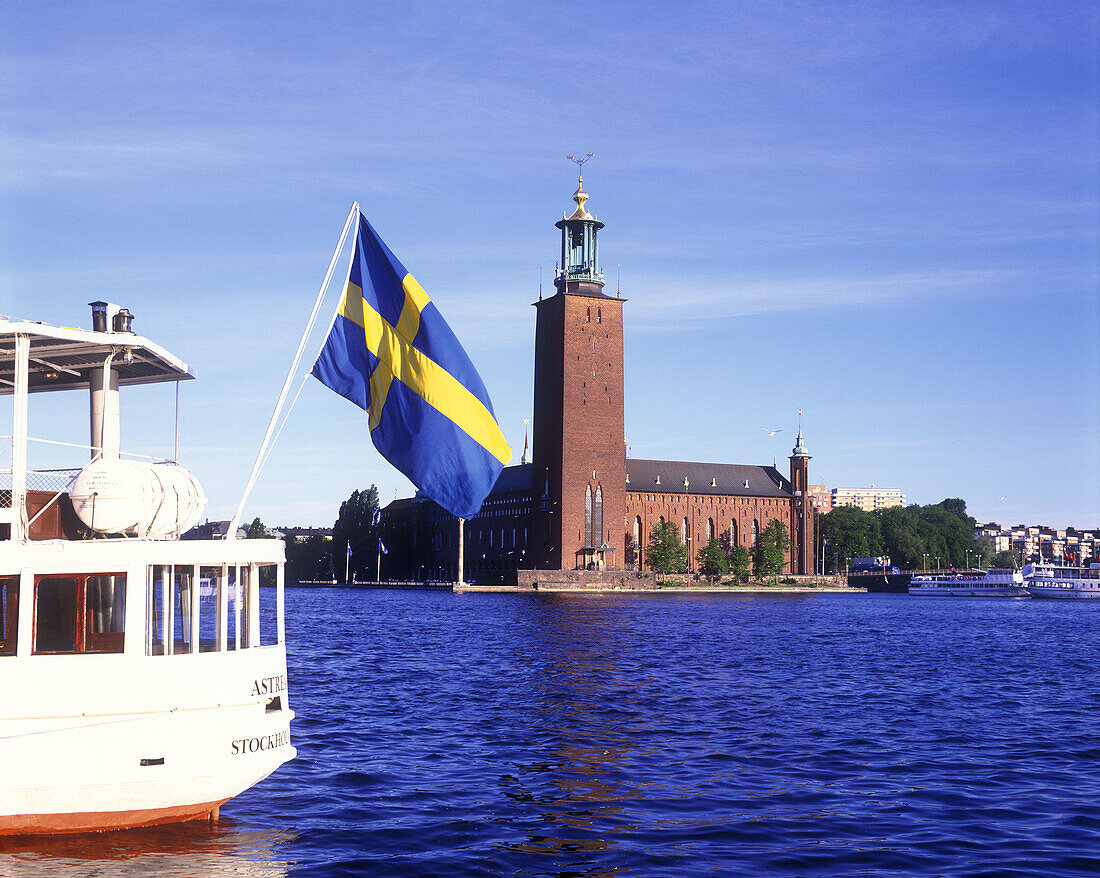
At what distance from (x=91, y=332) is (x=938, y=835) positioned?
11440mm

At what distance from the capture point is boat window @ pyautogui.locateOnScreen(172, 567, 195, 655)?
13.2m

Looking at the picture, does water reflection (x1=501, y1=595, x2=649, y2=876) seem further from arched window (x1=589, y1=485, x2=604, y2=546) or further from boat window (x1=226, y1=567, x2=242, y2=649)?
arched window (x1=589, y1=485, x2=604, y2=546)

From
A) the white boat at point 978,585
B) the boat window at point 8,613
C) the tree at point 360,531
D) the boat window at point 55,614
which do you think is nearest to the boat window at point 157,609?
the boat window at point 55,614

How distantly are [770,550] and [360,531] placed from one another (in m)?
49.4

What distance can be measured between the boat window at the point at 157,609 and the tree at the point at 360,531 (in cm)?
13416

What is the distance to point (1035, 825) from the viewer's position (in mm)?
14898

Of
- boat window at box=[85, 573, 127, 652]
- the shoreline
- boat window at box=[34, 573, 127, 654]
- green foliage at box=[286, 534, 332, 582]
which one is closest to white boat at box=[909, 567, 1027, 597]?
the shoreline

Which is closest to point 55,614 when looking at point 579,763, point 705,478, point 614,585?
point 579,763

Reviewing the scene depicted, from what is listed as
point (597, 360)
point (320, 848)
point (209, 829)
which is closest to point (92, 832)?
point (209, 829)

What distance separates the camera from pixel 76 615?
41.7 feet

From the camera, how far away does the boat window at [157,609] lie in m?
12.4

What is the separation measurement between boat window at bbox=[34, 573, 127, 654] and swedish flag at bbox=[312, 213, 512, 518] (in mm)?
3369

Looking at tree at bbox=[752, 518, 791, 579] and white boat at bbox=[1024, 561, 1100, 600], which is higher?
tree at bbox=[752, 518, 791, 579]

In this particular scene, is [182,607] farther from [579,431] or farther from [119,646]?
[579,431]
